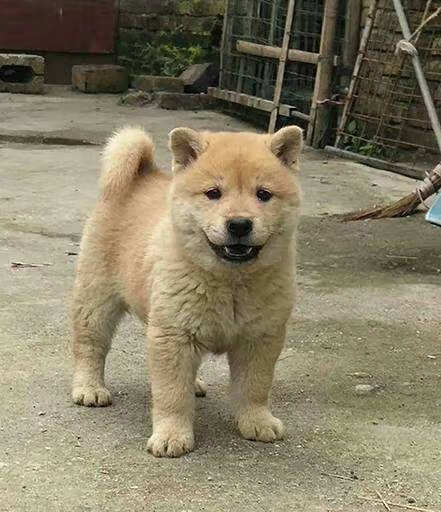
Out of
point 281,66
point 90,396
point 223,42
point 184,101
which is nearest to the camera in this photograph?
point 90,396

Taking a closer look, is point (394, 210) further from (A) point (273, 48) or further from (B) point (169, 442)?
(B) point (169, 442)

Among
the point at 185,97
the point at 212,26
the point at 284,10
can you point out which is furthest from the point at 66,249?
the point at 212,26

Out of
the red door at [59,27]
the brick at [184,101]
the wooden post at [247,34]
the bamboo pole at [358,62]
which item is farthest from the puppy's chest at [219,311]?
the red door at [59,27]

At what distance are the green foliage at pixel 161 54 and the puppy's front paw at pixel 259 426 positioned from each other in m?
10.5

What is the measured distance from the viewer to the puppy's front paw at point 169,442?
3.50 m

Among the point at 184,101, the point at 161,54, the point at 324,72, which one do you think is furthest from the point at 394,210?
the point at 161,54

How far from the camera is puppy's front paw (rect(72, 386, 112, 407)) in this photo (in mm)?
3977

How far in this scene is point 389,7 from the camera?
966cm

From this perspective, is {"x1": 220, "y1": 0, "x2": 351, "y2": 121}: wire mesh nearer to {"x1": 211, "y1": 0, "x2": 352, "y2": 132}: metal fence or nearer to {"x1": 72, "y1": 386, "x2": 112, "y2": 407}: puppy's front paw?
{"x1": 211, "y1": 0, "x2": 352, "y2": 132}: metal fence

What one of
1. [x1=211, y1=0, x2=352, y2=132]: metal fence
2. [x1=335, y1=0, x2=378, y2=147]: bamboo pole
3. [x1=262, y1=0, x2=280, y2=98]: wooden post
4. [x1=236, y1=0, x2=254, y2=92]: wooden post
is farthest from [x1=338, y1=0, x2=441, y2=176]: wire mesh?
[x1=236, y1=0, x2=254, y2=92]: wooden post

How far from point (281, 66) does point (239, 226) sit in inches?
297

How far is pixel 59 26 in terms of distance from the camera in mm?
14172

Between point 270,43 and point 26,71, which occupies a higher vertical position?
point 270,43

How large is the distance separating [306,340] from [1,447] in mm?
1737
